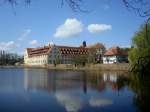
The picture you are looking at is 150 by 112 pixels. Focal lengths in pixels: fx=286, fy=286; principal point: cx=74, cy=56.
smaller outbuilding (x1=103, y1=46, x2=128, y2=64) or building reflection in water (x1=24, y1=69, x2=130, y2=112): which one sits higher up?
smaller outbuilding (x1=103, y1=46, x2=128, y2=64)

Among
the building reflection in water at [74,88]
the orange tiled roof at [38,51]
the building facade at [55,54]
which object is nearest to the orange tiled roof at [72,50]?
the building facade at [55,54]

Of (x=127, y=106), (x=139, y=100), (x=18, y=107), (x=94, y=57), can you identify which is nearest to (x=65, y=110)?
(x=18, y=107)

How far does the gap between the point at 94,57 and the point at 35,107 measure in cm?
7023

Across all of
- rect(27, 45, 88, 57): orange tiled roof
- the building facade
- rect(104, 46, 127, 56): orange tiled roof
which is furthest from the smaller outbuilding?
rect(27, 45, 88, 57): orange tiled roof

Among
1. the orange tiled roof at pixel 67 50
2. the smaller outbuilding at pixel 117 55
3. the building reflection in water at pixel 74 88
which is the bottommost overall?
the building reflection in water at pixel 74 88

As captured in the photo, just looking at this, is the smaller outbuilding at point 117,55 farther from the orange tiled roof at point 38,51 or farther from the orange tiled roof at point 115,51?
the orange tiled roof at point 38,51

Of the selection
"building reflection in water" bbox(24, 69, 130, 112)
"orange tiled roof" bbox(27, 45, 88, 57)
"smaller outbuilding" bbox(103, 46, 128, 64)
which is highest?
"orange tiled roof" bbox(27, 45, 88, 57)

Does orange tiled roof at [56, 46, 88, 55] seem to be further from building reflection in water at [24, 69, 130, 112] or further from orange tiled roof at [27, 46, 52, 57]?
building reflection in water at [24, 69, 130, 112]

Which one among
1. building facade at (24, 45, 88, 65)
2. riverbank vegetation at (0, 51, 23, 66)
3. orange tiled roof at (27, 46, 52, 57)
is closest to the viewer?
building facade at (24, 45, 88, 65)

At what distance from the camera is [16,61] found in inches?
5581

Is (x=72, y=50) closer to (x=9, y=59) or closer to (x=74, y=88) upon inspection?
(x=9, y=59)

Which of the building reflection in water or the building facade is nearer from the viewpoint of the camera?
the building reflection in water

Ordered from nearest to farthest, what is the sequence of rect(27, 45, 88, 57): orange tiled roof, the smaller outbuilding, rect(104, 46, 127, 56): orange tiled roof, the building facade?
the smaller outbuilding < rect(104, 46, 127, 56): orange tiled roof < the building facade < rect(27, 45, 88, 57): orange tiled roof

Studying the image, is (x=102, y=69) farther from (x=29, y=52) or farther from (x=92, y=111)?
(x=29, y=52)
